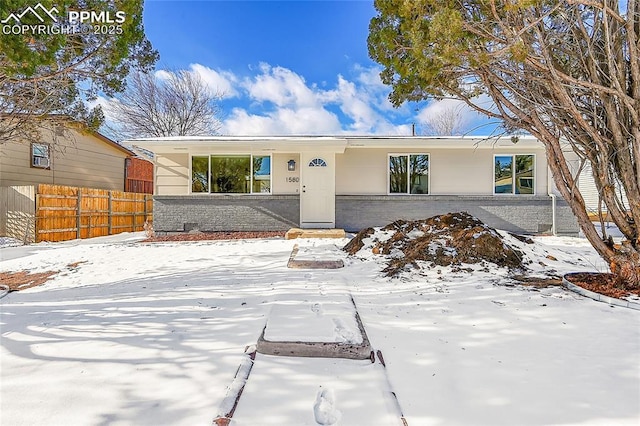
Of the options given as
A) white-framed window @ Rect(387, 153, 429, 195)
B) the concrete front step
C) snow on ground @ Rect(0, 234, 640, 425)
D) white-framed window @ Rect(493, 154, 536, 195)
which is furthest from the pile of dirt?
white-framed window @ Rect(493, 154, 536, 195)

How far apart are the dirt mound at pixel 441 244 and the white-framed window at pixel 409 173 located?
382cm

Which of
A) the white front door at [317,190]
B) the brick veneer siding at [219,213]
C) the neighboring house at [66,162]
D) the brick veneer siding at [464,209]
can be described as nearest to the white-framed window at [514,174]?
the brick veneer siding at [464,209]

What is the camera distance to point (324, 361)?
1974mm

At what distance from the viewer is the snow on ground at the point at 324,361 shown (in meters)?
1.52

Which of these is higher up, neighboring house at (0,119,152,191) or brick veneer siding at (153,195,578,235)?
neighboring house at (0,119,152,191)

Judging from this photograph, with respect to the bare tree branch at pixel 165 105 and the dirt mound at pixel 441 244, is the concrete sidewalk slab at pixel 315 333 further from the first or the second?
the bare tree branch at pixel 165 105

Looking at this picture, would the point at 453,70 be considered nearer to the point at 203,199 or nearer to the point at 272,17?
the point at 203,199

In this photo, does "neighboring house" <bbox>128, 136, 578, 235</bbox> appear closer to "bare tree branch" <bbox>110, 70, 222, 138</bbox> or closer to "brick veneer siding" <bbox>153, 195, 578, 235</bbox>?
"brick veneer siding" <bbox>153, 195, 578, 235</bbox>

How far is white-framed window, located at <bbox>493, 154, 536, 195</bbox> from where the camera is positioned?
940 centimetres

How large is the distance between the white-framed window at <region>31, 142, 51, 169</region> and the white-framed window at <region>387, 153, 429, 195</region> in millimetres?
12323

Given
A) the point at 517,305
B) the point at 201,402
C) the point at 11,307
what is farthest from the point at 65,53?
the point at 517,305

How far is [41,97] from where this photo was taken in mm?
4652

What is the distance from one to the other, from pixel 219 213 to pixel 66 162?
7.95 m

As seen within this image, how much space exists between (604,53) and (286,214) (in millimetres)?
7561
